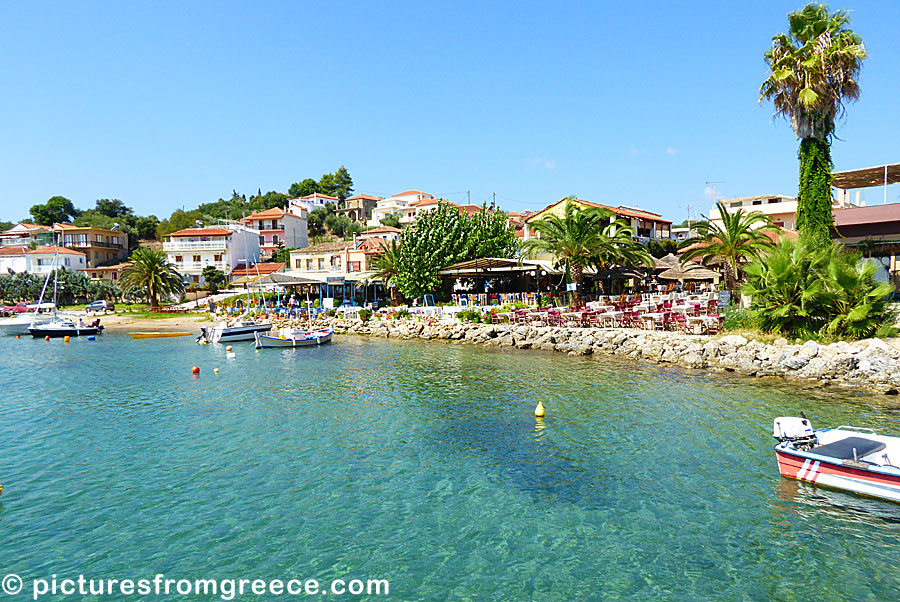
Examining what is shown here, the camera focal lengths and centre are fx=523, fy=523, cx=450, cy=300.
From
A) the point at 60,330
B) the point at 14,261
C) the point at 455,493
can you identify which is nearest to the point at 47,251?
the point at 14,261

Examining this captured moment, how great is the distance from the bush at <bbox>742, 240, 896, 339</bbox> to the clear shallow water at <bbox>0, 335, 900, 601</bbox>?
438 cm

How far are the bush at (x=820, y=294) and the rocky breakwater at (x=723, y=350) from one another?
0.88 meters

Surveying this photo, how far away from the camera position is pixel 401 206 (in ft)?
399

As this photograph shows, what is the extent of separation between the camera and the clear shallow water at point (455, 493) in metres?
7.92

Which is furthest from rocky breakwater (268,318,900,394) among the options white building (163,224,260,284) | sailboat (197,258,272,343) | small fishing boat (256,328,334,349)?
white building (163,224,260,284)

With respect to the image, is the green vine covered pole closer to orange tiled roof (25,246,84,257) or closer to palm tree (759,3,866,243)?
palm tree (759,3,866,243)

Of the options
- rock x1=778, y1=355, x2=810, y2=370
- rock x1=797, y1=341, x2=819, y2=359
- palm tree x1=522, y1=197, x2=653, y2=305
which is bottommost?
rock x1=778, y1=355, x2=810, y2=370

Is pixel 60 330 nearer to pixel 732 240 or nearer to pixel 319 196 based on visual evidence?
pixel 732 240

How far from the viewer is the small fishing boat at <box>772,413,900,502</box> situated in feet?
31.0

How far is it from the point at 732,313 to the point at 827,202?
6819mm

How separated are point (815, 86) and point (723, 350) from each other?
13.3 meters

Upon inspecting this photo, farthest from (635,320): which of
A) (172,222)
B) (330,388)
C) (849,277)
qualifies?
(172,222)

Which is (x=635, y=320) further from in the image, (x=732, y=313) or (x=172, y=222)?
(x=172, y=222)

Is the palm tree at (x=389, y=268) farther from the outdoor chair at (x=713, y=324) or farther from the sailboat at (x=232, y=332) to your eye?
the outdoor chair at (x=713, y=324)
